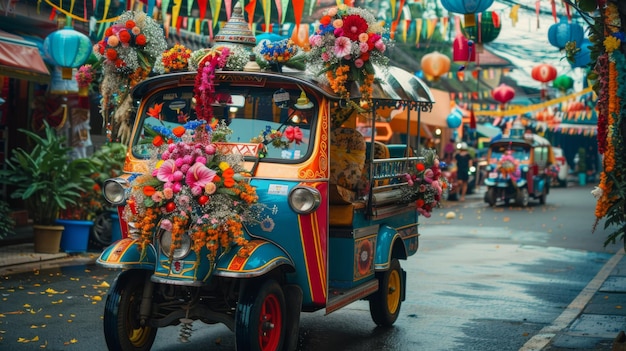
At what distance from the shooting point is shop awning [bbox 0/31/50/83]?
13773 mm

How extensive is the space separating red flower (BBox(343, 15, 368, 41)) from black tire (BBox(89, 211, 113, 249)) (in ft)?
26.2

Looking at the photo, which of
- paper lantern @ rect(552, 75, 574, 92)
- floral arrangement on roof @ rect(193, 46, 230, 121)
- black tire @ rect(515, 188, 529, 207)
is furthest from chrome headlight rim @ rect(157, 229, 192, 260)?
paper lantern @ rect(552, 75, 574, 92)

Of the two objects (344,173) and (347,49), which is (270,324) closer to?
(344,173)

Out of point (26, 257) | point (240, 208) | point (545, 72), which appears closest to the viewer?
point (240, 208)

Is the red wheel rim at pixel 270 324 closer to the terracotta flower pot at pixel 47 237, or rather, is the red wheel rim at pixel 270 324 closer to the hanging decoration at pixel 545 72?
the terracotta flower pot at pixel 47 237

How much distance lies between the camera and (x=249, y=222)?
6961 mm

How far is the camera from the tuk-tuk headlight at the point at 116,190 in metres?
7.51

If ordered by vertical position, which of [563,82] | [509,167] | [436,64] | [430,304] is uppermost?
[563,82]

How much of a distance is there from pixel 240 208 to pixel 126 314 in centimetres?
128

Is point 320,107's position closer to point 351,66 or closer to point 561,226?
point 351,66

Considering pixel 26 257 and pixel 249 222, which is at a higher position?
pixel 249 222

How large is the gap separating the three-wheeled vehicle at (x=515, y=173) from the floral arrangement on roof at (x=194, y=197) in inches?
906

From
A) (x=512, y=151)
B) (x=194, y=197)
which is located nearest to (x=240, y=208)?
(x=194, y=197)

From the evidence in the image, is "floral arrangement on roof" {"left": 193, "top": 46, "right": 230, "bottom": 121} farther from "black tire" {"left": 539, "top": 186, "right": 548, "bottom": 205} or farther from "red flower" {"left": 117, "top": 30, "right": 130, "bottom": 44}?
"black tire" {"left": 539, "top": 186, "right": 548, "bottom": 205}
